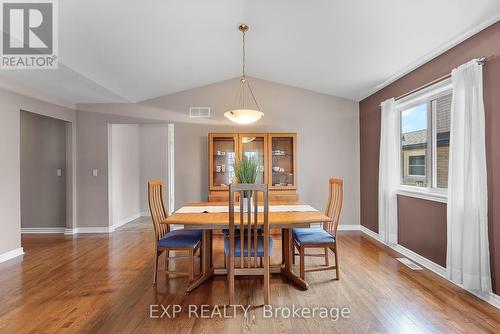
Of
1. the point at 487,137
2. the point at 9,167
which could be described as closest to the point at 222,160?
the point at 9,167

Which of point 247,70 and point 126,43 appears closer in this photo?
point 126,43

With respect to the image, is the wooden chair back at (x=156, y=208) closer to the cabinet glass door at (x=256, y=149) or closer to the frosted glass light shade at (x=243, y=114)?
the frosted glass light shade at (x=243, y=114)

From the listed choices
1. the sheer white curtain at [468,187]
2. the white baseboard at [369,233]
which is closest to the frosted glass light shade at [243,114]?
the sheer white curtain at [468,187]

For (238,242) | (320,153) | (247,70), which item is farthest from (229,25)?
(320,153)

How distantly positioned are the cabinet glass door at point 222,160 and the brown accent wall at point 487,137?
7.66 feet

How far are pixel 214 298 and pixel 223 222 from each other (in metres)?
0.70

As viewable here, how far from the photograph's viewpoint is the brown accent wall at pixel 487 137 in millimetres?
2260

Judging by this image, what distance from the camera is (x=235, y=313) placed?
2184 mm

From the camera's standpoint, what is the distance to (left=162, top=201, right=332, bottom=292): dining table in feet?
7.71

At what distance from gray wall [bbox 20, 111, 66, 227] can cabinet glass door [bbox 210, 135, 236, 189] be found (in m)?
2.65

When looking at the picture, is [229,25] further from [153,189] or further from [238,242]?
[238,242]

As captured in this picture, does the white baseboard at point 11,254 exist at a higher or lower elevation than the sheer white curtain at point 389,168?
lower

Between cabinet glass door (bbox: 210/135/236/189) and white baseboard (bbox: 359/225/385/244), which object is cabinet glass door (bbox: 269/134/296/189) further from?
white baseboard (bbox: 359/225/385/244)

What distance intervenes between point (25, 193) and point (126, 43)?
3.65 meters
